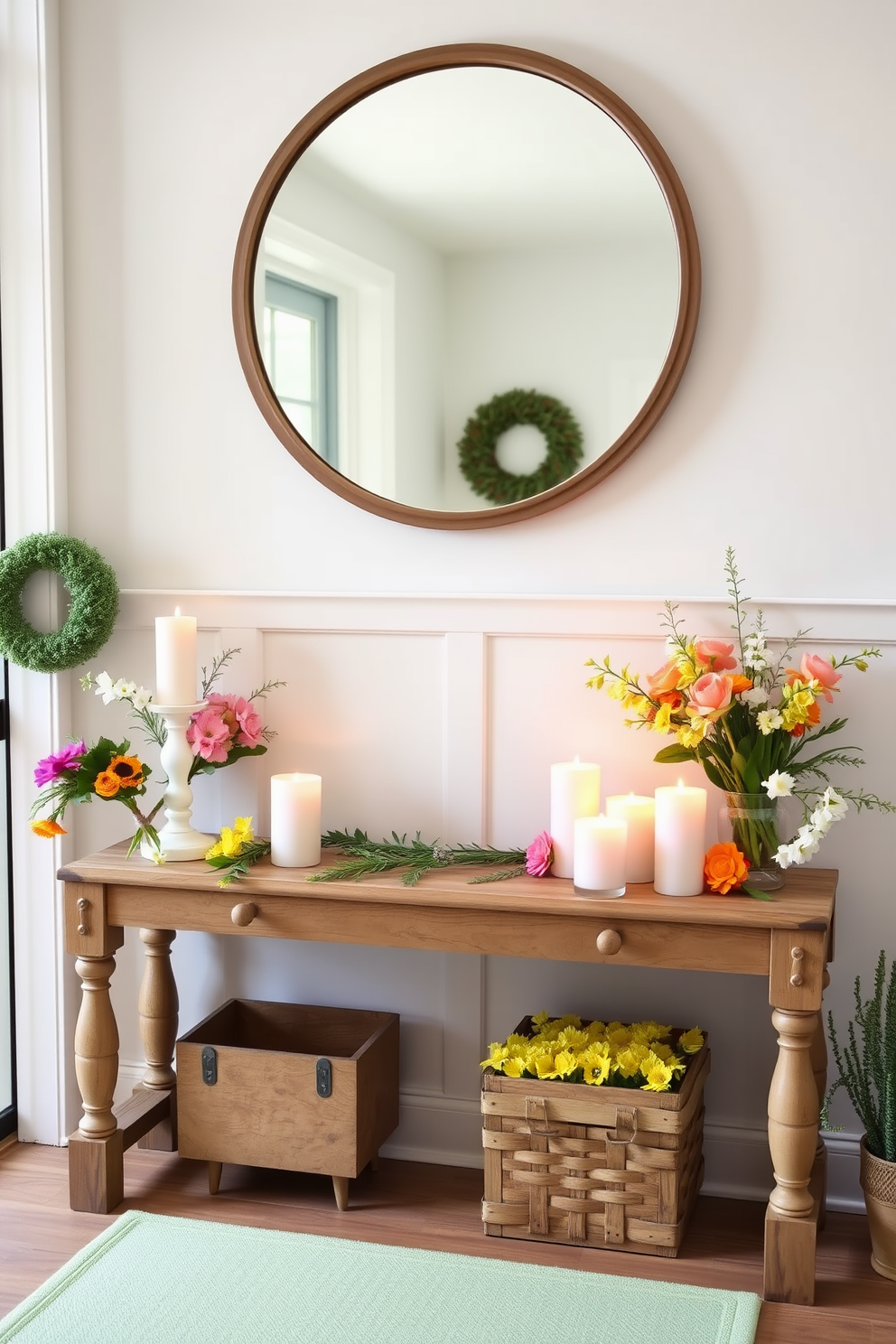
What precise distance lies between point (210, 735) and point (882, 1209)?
4.94ft

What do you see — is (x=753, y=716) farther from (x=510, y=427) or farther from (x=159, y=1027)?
(x=159, y=1027)

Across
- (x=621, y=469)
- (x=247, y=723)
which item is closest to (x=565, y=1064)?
(x=247, y=723)

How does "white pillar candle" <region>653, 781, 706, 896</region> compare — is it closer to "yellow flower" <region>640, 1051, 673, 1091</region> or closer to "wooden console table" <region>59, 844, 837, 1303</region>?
"wooden console table" <region>59, 844, 837, 1303</region>

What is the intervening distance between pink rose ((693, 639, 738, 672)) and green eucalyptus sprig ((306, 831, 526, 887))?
523mm

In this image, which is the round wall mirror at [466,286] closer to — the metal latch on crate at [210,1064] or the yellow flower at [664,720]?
the yellow flower at [664,720]

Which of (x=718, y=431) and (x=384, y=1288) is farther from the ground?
(x=718, y=431)

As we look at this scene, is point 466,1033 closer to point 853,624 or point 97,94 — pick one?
point 853,624

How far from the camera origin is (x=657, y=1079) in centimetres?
220

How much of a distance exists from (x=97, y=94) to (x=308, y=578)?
3.72ft

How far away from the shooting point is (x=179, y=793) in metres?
2.49

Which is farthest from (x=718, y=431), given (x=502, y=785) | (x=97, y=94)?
(x=97, y=94)

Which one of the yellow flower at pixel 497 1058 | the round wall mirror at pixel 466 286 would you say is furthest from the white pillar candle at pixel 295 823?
the round wall mirror at pixel 466 286

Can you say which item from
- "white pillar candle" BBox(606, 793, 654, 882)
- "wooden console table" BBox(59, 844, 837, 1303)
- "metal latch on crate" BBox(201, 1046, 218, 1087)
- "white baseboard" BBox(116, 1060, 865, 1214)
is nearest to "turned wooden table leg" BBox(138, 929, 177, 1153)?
"wooden console table" BBox(59, 844, 837, 1303)

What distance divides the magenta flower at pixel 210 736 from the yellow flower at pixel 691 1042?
3.44 feet
